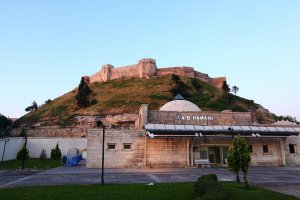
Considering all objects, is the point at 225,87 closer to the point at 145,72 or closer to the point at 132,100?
the point at 145,72

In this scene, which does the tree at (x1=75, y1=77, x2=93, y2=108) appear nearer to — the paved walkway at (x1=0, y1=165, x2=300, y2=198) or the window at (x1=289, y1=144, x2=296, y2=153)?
the paved walkway at (x1=0, y1=165, x2=300, y2=198)

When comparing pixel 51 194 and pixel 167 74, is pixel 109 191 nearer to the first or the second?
pixel 51 194

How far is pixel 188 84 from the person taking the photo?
9181cm

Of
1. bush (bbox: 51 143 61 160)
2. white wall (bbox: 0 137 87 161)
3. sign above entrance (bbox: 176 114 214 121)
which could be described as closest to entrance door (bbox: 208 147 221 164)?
sign above entrance (bbox: 176 114 214 121)

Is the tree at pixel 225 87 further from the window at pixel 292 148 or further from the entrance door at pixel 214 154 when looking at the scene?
the entrance door at pixel 214 154

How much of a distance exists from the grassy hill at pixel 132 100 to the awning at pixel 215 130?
4427cm

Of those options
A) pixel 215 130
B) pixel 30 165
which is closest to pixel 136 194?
pixel 215 130

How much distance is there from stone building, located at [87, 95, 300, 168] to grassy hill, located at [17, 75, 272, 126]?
44.2m

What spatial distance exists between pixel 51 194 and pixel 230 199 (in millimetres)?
7965

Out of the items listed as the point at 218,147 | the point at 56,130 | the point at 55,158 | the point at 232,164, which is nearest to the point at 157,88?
the point at 56,130

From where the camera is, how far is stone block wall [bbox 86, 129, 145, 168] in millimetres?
27205

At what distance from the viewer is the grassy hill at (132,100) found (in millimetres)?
78312

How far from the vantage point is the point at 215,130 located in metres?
27.9

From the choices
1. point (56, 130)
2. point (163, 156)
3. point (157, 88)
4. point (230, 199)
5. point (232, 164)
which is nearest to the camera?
point (230, 199)
